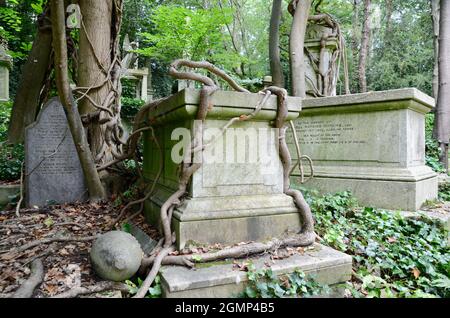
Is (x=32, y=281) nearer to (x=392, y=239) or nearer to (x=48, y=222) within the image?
(x=48, y=222)

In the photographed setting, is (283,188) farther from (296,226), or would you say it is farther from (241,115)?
(241,115)

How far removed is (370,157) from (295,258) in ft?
8.81

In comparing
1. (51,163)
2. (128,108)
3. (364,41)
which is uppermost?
(364,41)

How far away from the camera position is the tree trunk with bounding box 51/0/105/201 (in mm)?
3391

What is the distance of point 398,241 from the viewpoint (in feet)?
10.8

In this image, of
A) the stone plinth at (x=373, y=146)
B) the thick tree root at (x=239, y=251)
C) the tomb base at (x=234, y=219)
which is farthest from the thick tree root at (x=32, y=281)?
the stone plinth at (x=373, y=146)

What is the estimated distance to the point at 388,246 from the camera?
3180mm

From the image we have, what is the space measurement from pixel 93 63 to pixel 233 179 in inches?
142

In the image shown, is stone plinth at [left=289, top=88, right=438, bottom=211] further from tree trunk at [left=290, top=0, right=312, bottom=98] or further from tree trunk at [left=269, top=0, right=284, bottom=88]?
tree trunk at [left=269, top=0, right=284, bottom=88]

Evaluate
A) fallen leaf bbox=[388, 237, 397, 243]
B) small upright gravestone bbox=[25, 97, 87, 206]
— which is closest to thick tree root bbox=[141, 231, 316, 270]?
fallen leaf bbox=[388, 237, 397, 243]

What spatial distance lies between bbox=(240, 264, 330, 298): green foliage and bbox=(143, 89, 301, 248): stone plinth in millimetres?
476

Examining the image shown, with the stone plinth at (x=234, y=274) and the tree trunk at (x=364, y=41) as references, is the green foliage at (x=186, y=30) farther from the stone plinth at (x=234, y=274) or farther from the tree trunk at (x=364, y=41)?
the stone plinth at (x=234, y=274)

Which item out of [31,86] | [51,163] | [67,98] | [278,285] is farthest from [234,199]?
[31,86]
